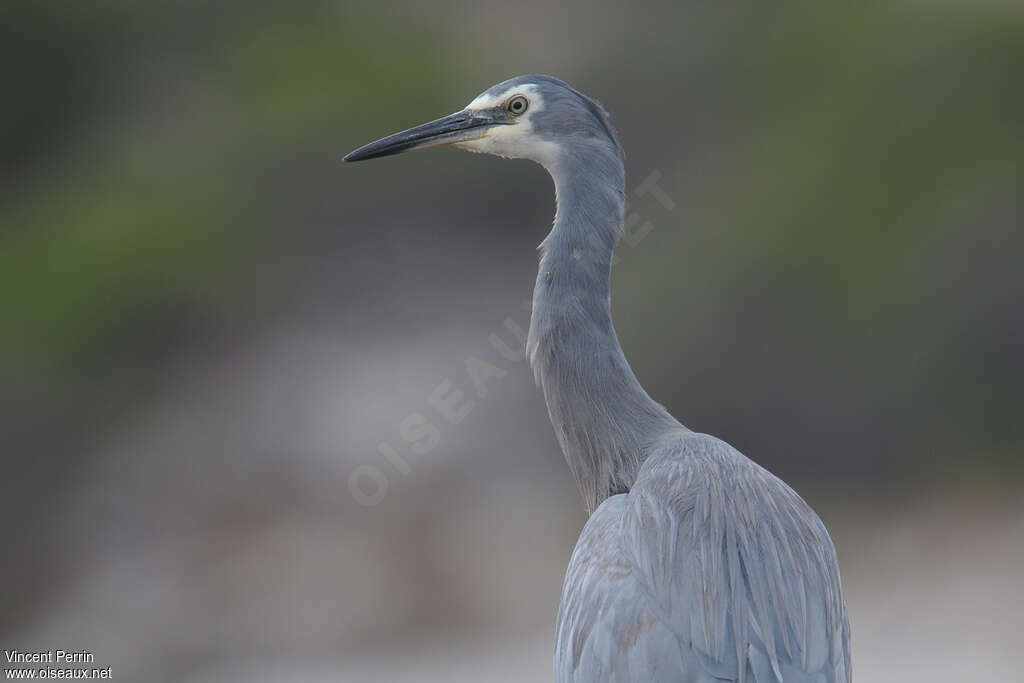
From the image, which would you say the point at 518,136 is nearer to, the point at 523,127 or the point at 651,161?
the point at 523,127

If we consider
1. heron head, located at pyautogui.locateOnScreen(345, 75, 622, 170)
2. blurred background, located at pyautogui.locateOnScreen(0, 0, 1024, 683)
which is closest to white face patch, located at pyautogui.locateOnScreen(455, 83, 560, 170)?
heron head, located at pyautogui.locateOnScreen(345, 75, 622, 170)

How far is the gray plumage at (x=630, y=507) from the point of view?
276cm

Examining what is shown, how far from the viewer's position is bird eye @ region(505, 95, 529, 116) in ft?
11.4

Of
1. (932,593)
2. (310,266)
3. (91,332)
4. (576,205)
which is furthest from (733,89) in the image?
(576,205)

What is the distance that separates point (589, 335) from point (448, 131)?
2.31 feet

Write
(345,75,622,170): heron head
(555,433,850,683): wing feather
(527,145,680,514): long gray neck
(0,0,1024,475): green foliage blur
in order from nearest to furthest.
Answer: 1. (555,433,850,683): wing feather
2. (527,145,680,514): long gray neck
3. (345,75,622,170): heron head
4. (0,0,1024,475): green foliage blur

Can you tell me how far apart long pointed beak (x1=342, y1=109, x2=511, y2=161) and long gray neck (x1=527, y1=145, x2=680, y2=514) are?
26cm

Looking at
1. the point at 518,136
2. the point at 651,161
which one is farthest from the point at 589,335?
the point at 651,161

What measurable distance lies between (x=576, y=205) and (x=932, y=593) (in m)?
4.95

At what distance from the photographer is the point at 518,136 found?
3465mm

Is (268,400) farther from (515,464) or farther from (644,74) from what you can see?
(644,74)

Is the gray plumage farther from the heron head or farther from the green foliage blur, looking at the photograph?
the green foliage blur

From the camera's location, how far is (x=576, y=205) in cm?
333

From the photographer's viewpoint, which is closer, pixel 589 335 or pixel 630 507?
pixel 630 507
